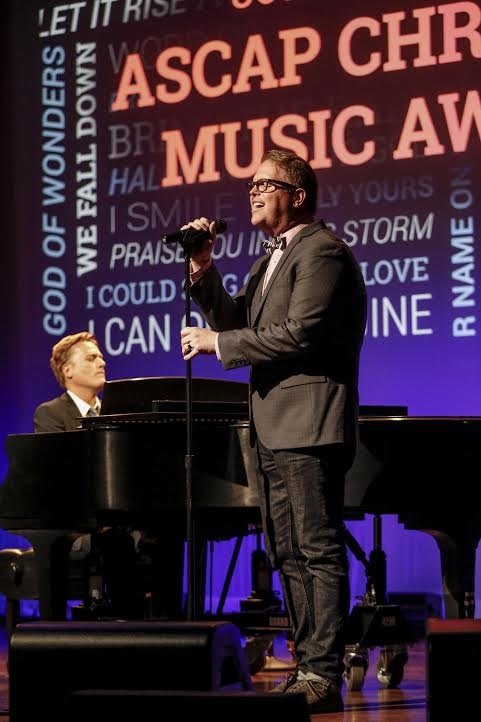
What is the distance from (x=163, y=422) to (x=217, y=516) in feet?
2.99

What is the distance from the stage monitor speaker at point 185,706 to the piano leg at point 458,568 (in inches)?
82.0

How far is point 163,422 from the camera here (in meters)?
4.34

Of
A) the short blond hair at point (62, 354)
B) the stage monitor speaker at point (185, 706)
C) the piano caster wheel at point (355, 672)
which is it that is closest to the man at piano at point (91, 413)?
the short blond hair at point (62, 354)

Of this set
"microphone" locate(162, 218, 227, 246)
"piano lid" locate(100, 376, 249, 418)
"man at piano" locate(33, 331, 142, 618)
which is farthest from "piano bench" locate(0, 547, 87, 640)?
"microphone" locate(162, 218, 227, 246)

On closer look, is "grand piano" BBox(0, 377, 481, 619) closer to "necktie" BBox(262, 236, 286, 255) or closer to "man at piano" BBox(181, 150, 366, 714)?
A: "man at piano" BBox(181, 150, 366, 714)

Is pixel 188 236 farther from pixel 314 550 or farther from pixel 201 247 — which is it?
pixel 314 550

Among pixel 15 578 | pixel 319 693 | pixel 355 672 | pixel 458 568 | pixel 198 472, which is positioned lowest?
pixel 355 672

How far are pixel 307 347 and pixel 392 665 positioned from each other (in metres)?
1.62

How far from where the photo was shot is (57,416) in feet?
18.9

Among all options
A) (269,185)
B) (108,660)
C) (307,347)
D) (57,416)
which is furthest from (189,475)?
(57,416)

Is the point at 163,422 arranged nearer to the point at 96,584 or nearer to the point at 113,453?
the point at 113,453

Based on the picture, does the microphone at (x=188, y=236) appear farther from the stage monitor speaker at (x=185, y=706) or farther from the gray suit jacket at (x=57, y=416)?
the gray suit jacket at (x=57, y=416)

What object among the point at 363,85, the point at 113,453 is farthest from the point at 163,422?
the point at 363,85

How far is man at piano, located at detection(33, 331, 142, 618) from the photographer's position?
5.54 metres
